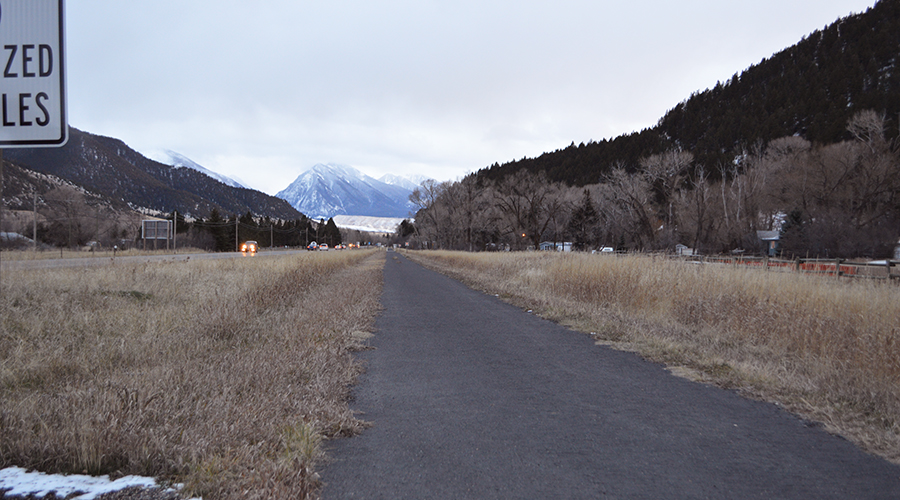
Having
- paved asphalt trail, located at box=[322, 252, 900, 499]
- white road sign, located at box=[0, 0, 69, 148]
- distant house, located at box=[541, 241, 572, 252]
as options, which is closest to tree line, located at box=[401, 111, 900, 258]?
distant house, located at box=[541, 241, 572, 252]

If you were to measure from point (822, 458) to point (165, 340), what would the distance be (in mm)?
7085

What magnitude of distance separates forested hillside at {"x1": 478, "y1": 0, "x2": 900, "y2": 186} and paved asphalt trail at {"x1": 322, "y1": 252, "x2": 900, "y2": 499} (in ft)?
239

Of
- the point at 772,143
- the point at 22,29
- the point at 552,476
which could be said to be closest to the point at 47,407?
the point at 22,29

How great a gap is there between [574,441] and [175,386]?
3.45 meters

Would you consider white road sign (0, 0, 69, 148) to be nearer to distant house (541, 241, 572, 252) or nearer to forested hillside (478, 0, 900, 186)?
distant house (541, 241, 572, 252)

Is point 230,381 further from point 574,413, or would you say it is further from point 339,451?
point 574,413

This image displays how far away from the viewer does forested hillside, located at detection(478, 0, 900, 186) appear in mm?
81938

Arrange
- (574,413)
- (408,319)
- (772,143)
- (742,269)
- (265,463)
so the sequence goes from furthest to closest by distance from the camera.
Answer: (772,143)
(742,269)
(408,319)
(574,413)
(265,463)

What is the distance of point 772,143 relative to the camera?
6166 cm

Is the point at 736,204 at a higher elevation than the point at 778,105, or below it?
below

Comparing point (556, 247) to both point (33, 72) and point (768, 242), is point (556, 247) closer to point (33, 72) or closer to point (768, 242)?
point (33, 72)

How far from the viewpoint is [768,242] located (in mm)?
57688

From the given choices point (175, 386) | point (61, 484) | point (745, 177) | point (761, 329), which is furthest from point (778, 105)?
point (61, 484)

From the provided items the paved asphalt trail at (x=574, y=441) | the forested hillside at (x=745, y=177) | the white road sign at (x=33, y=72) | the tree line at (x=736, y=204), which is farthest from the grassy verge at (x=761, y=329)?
the tree line at (x=736, y=204)
